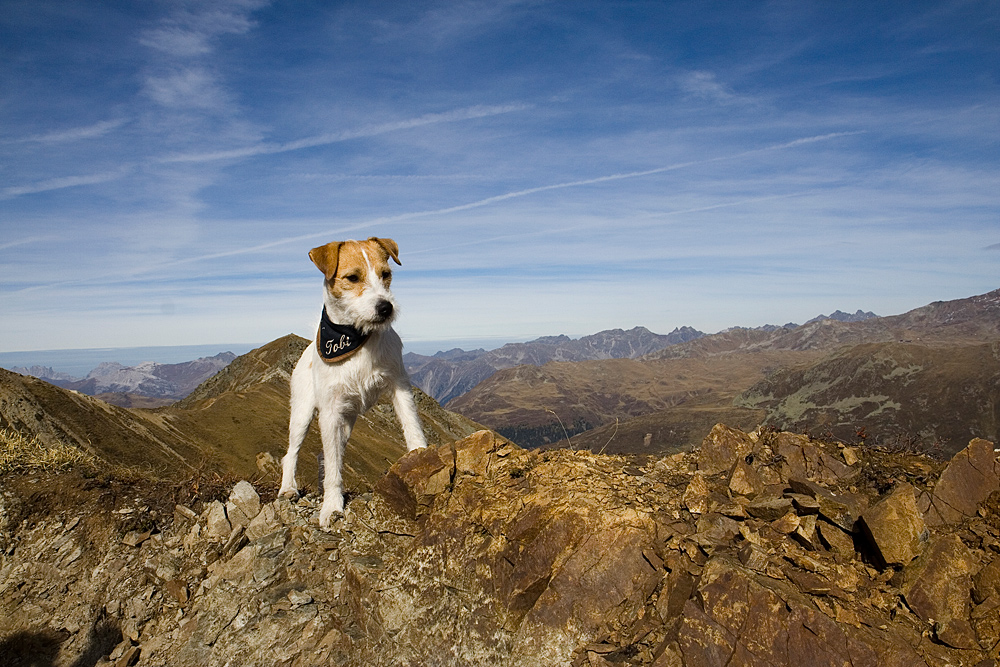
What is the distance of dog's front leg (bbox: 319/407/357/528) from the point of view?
690 centimetres

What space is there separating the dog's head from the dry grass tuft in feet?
15.3

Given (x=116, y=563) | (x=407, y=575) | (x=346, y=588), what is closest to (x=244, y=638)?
(x=346, y=588)

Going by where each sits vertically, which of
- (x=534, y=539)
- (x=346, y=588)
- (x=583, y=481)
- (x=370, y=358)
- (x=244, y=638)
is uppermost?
(x=370, y=358)

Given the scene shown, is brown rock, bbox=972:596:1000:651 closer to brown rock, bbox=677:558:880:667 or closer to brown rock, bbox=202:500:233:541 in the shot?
brown rock, bbox=677:558:880:667

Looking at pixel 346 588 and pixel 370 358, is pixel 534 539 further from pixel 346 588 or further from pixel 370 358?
pixel 370 358

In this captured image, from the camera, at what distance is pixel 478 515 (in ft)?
20.8

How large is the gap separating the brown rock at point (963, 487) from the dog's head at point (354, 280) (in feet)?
19.6

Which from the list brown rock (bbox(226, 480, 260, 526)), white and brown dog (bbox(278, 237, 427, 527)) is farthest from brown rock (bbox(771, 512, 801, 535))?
brown rock (bbox(226, 480, 260, 526))

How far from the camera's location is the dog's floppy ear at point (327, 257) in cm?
645

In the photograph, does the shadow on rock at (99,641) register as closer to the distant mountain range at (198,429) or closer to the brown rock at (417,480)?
the distant mountain range at (198,429)

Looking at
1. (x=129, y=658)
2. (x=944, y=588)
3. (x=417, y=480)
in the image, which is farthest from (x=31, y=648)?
(x=944, y=588)

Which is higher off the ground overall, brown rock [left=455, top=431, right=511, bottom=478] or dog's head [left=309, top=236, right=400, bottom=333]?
dog's head [left=309, top=236, right=400, bottom=333]

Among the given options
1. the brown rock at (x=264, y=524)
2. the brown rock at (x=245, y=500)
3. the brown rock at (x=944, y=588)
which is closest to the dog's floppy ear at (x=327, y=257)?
the brown rock at (x=264, y=524)

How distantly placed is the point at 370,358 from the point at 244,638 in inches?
129
